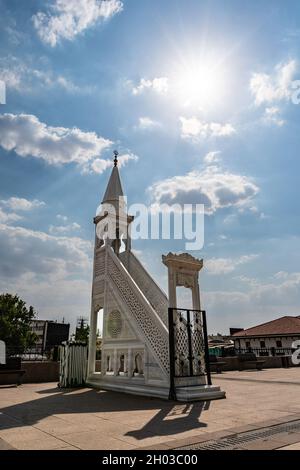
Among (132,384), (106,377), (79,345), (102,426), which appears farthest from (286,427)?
(79,345)

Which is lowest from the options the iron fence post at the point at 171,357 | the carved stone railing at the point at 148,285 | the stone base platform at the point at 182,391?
the stone base platform at the point at 182,391

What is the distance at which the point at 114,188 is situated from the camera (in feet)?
54.5

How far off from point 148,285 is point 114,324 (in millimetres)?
2648

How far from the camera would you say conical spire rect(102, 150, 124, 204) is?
16.3m

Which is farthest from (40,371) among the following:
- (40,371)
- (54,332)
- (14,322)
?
(54,332)

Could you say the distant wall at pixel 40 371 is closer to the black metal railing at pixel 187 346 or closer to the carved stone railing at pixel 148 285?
the carved stone railing at pixel 148 285

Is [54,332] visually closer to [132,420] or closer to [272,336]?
[272,336]

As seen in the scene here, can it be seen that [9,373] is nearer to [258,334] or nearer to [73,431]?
[73,431]

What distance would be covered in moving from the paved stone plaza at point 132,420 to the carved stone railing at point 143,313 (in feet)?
4.74

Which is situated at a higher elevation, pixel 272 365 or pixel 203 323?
pixel 203 323

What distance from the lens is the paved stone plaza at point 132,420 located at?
4551 millimetres

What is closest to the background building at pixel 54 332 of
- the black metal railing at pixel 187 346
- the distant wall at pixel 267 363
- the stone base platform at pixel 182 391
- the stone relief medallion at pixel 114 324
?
the distant wall at pixel 267 363

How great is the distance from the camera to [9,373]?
1276 cm

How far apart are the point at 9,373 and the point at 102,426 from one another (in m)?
8.81
